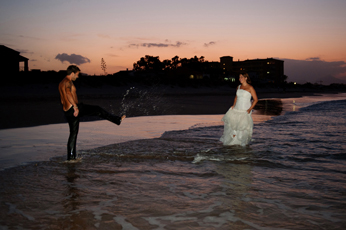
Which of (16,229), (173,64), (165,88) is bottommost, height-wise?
(16,229)

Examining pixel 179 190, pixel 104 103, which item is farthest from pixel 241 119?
pixel 104 103

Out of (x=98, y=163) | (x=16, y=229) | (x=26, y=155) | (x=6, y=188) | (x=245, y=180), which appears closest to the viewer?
(x=16, y=229)

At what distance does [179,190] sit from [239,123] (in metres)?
4.17

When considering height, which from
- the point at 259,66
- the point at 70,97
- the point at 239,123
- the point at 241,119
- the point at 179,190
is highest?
the point at 259,66

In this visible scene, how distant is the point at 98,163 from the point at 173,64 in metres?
131

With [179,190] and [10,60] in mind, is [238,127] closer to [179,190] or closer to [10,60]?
[179,190]

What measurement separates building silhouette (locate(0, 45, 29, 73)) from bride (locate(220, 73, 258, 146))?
37.1 meters

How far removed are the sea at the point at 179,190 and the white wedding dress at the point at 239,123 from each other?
0.59 metres

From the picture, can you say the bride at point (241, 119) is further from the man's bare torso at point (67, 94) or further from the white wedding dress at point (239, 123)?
the man's bare torso at point (67, 94)

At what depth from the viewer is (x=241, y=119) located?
27.6 feet

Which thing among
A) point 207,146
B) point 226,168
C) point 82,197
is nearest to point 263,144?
point 207,146

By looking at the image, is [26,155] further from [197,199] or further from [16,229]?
[197,199]

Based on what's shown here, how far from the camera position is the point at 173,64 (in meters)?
136

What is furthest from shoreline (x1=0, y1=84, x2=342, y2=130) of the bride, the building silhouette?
the bride
